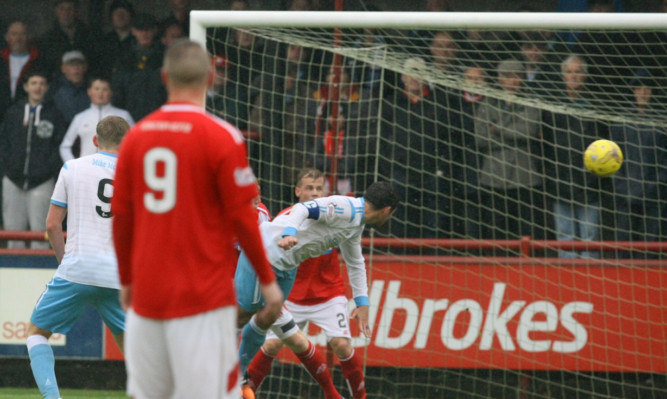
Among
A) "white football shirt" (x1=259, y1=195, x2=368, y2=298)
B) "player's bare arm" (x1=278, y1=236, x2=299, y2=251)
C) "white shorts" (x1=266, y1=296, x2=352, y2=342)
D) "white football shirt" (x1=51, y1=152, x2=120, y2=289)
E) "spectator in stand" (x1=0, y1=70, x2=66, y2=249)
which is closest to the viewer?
"player's bare arm" (x1=278, y1=236, x2=299, y2=251)

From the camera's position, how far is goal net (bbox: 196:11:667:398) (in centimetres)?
738

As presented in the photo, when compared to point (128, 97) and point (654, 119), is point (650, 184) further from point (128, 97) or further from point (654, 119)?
point (128, 97)

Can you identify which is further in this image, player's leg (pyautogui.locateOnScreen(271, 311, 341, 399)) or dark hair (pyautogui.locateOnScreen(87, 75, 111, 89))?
dark hair (pyautogui.locateOnScreen(87, 75, 111, 89))

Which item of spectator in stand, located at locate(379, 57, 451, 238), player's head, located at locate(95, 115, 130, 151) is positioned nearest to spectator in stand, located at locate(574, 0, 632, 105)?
spectator in stand, located at locate(379, 57, 451, 238)

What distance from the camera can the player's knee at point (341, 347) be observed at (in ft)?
22.3

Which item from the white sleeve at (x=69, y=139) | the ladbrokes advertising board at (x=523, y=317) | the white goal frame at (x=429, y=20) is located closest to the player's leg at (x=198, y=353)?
the white goal frame at (x=429, y=20)

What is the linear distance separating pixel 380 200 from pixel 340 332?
1442 mm

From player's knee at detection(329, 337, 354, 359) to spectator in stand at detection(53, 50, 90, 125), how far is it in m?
3.66

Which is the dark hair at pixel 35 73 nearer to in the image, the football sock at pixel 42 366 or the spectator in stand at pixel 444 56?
the spectator in stand at pixel 444 56

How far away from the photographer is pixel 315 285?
7.09 m

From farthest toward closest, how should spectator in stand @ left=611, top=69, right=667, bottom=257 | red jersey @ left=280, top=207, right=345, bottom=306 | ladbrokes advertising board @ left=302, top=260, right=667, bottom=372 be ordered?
spectator in stand @ left=611, top=69, right=667, bottom=257 → ladbrokes advertising board @ left=302, top=260, right=667, bottom=372 → red jersey @ left=280, top=207, right=345, bottom=306

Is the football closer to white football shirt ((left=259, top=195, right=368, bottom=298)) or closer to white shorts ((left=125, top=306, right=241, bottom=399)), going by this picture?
white football shirt ((left=259, top=195, right=368, bottom=298))

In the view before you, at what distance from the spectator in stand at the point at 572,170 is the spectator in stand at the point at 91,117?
3.90 metres

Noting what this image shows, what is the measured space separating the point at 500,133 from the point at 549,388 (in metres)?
2.27
